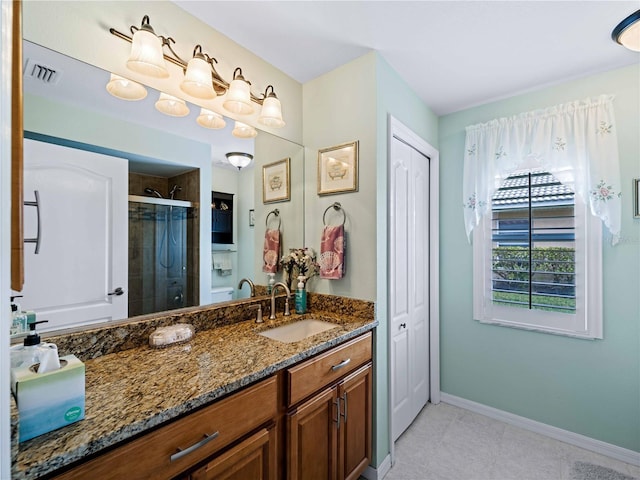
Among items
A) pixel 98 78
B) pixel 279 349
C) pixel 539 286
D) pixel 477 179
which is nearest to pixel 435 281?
pixel 539 286

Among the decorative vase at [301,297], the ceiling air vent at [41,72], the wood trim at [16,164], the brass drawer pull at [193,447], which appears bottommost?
the brass drawer pull at [193,447]

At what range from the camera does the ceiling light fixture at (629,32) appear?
146 centimetres

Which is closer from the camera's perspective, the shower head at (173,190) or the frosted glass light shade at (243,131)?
the shower head at (173,190)

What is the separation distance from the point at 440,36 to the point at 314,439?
2.17 meters

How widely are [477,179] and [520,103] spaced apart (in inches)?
24.8

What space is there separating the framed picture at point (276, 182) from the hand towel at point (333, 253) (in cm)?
43

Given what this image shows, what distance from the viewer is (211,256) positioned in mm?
1673

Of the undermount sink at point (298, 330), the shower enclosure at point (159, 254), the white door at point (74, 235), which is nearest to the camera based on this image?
the white door at point (74, 235)

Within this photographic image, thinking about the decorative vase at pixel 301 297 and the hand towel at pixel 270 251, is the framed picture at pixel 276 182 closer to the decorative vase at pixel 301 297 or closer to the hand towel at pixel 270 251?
the hand towel at pixel 270 251

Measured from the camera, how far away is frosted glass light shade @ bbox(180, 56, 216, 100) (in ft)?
4.64

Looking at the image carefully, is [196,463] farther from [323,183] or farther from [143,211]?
[323,183]

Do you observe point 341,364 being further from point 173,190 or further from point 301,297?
point 173,190

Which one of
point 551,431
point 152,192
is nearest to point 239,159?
point 152,192

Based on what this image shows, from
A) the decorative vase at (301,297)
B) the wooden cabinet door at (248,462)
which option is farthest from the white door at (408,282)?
the wooden cabinet door at (248,462)
